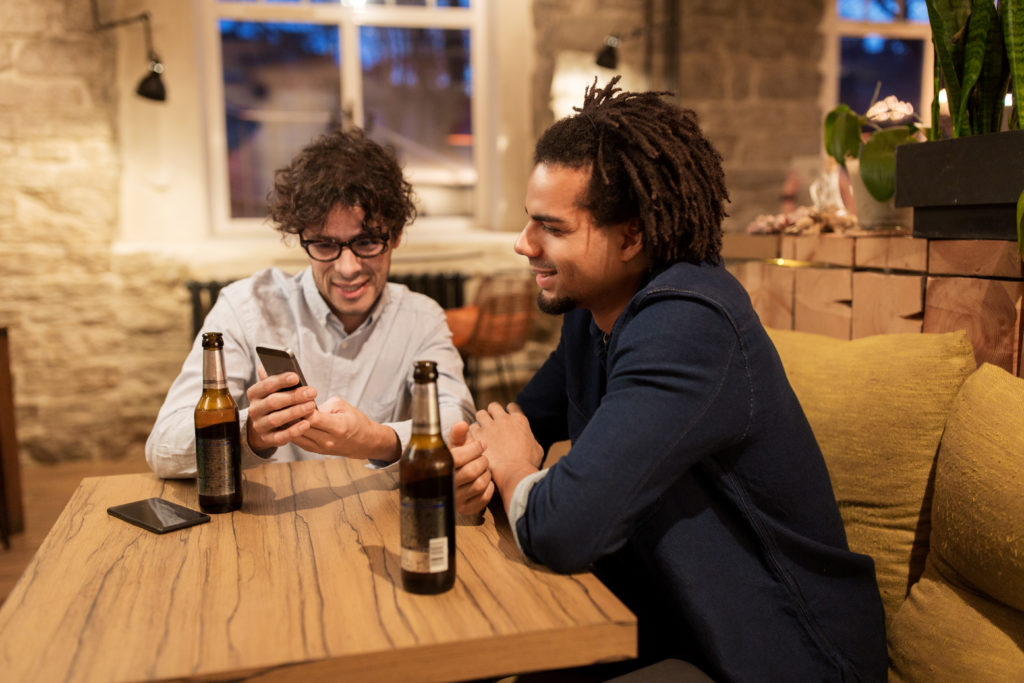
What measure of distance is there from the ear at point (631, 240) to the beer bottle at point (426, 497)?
467 millimetres

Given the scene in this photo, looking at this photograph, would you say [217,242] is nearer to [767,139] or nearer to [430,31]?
[430,31]

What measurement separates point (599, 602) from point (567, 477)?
0.54ft

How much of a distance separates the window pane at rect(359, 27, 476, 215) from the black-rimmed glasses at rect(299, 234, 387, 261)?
3.00m

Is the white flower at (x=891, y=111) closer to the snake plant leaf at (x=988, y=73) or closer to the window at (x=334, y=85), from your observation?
the snake plant leaf at (x=988, y=73)

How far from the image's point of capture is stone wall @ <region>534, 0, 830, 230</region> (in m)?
4.73

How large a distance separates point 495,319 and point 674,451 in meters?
3.08

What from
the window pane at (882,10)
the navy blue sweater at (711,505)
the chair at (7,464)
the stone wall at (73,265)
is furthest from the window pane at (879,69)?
the chair at (7,464)

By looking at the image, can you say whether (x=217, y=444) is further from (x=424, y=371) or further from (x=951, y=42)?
(x=951, y=42)

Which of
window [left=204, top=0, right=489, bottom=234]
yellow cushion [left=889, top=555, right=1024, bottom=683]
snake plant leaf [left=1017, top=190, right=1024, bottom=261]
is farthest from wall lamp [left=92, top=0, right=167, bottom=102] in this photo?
yellow cushion [left=889, top=555, right=1024, bottom=683]

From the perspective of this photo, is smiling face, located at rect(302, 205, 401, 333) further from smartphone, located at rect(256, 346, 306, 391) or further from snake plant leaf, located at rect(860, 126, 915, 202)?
snake plant leaf, located at rect(860, 126, 915, 202)

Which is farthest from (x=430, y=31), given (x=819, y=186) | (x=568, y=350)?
(x=568, y=350)

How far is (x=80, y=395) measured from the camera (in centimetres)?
422

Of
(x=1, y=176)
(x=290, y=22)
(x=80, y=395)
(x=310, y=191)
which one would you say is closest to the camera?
(x=310, y=191)

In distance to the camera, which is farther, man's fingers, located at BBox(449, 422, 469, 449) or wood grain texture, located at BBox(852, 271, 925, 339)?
wood grain texture, located at BBox(852, 271, 925, 339)
